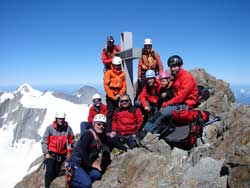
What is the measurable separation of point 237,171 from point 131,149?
4919 millimetres

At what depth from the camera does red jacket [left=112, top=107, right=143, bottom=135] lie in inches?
464

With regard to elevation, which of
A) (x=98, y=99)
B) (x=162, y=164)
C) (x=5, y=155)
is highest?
(x=98, y=99)

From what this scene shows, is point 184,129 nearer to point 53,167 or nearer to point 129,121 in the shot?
point 129,121

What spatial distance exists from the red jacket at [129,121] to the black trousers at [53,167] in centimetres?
247

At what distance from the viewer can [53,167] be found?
39.0 ft

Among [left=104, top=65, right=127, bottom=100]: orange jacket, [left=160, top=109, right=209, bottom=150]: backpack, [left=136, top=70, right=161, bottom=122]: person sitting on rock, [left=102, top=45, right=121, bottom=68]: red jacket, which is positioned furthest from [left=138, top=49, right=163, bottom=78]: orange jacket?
[left=160, top=109, right=209, bottom=150]: backpack

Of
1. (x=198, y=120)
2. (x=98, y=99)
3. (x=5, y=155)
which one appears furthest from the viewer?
(x=5, y=155)

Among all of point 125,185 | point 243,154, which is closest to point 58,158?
point 125,185

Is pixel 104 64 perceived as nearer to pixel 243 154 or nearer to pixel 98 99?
pixel 98 99

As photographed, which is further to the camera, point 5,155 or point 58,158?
point 5,155

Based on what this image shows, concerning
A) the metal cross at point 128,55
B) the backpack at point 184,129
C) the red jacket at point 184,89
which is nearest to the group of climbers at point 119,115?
the red jacket at point 184,89

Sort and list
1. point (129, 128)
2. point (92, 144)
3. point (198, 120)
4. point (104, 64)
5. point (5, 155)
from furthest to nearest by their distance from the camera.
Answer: point (5, 155), point (104, 64), point (129, 128), point (198, 120), point (92, 144)

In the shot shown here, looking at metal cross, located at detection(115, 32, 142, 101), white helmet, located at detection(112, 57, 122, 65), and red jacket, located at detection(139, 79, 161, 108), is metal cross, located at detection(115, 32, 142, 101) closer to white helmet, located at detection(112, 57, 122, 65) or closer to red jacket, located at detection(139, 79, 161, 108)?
white helmet, located at detection(112, 57, 122, 65)

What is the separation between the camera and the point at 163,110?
10742 millimetres
